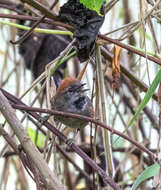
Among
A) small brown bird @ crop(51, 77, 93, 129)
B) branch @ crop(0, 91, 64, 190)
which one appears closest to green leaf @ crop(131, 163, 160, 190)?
branch @ crop(0, 91, 64, 190)

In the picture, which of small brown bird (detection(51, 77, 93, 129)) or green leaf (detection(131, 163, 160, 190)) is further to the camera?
small brown bird (detection(51, 77, 93, 129))

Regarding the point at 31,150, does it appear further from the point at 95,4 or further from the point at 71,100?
the point at 71,100

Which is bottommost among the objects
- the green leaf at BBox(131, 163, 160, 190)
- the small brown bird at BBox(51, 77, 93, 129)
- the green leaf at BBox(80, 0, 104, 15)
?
the green leaf at BBox(131, 163, 160, 190)

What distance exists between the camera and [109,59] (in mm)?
1923

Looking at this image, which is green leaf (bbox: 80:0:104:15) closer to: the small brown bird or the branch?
the branch

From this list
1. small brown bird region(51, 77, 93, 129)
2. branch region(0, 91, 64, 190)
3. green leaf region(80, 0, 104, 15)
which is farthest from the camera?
small brown bird region(51, 77, 93, 129)

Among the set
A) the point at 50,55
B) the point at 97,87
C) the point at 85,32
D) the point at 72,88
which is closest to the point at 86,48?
the point at 85,32

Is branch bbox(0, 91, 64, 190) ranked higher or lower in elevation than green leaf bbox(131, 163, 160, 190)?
higher

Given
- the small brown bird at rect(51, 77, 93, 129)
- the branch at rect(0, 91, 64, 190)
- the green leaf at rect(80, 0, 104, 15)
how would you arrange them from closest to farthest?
1. the branch at rect(0, 91, 64, 190)
2. the green leaf at rect(80, 0, 104, 15)
3. the small brown bird at rect(51, 77, 93, 129)

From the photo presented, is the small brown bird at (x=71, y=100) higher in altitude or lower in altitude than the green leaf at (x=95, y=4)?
lower

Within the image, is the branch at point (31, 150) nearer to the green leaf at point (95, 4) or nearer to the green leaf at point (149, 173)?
the green leaf at point (149, 173)

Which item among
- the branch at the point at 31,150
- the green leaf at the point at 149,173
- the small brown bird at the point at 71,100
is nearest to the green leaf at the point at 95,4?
the branch at the point at 31,150

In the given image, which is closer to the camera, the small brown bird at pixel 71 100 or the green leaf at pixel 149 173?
the green leaf at pixel 149 173

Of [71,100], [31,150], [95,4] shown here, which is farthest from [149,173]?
[71,100]
